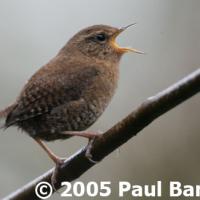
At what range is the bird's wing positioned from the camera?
408 cm

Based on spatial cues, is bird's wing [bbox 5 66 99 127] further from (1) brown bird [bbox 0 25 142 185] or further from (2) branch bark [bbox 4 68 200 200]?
(2) branch bark [bbox 4 68 200 200]

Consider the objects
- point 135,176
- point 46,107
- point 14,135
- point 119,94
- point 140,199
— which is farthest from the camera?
point 14,135

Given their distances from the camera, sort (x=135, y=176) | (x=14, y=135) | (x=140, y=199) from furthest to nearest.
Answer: (x=14, y=135) → (x=135, y=176) → (x=140, y=199)

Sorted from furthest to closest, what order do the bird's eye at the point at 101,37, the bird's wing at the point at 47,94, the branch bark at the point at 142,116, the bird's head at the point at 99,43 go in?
the bird's eye at the point at 101,37
the bird's head at the point at 99,43
the bird's wing at the point at 47,94
the branch bark at the point at 142,116

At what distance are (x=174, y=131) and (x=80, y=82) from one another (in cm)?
215

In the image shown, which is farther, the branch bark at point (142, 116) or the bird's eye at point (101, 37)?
the bird's eye at point (101, 37)

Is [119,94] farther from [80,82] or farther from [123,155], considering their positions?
[80,82]

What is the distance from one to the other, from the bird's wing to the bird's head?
38 centimetres

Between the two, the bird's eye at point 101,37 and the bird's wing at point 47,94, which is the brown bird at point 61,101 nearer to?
the bird's wing at point 47,94

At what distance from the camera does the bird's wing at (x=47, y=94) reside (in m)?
4.08

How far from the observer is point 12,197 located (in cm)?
329

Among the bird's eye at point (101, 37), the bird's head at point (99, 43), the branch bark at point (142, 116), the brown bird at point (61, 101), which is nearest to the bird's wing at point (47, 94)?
the brown bird at point (61, 101)

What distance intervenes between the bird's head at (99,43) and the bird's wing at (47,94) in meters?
0.38

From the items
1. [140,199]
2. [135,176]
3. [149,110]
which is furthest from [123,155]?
[149,110]
